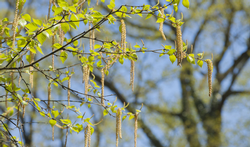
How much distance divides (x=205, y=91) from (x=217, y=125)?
1590 millimetres

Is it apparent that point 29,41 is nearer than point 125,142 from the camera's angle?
Yes

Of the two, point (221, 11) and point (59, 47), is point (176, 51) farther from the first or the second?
point (221, 11)

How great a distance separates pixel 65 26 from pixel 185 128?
8.35 meters

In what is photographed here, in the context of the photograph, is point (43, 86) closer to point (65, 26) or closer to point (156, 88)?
point (156, 88)

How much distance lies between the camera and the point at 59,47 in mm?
2008

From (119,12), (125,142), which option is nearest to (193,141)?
(125,142)

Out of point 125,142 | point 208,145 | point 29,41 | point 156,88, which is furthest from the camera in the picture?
point 125,142

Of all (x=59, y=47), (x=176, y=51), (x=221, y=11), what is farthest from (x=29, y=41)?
(x=221, y=11)

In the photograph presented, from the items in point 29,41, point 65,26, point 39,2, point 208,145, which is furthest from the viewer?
point 208,145

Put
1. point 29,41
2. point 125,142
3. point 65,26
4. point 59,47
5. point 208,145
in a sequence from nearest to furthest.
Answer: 1. point 65,26
2. point 29,41
3. point 59,47
4. point 208,145
5. point 125,142

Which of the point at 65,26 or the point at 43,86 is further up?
the point at 65,26

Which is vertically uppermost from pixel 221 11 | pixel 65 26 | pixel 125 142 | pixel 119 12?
pixel 221 11

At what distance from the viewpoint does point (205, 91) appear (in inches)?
410

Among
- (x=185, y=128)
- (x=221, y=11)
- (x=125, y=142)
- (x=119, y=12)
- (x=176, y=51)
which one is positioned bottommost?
(x=125, y=142)
